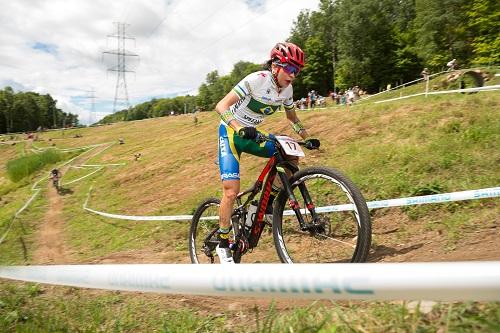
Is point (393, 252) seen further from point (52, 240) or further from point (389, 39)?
point (389, 39)

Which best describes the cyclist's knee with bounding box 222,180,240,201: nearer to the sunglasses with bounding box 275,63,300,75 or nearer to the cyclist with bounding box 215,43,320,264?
the cyclist with bounding box 215,43,320,264

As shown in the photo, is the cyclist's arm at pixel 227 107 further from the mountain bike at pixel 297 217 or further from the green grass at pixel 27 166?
the green grass at pixel 27 166

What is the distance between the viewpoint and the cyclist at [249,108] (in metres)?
5.16

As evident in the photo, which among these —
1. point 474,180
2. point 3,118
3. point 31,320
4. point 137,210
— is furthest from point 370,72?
point 3,118

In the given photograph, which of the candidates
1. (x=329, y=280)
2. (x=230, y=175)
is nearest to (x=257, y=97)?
(x=230, y=175)

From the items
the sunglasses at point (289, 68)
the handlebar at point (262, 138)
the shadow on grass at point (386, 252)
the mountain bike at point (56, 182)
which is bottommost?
the mountain bike at point (56, 182)

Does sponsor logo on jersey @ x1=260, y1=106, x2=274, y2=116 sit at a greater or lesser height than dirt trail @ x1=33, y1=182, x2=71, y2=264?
greater

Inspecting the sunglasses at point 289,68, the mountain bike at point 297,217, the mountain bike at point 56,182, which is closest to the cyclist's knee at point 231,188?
the mountain bike at point 297,217

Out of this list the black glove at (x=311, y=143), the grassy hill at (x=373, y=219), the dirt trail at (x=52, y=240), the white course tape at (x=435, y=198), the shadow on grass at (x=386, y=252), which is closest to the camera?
the grassy hill at (x=373, y=219)

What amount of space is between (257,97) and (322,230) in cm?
197

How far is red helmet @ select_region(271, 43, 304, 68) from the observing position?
16.7 feet

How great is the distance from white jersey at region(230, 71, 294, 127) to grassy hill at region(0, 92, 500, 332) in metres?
2.50

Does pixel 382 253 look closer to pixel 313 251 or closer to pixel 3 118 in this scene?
pixel 313 251

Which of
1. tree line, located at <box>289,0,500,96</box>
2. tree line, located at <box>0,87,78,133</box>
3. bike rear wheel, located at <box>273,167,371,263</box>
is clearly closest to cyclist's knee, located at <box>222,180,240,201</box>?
bike rear wheel, located at <box>273,167,371,263</box>
